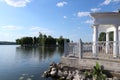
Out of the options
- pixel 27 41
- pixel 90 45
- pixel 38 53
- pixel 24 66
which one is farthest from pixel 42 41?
pixel 90 45

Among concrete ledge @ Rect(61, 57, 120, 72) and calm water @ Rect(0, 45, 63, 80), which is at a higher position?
concrete ledge @ Rect(61, 57, 120, 72)

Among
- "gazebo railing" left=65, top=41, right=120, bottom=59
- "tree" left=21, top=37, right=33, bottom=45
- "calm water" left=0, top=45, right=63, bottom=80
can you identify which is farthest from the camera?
"tree" left=21, top=37, right=33, bottom=45

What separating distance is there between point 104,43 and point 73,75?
9.62 ft

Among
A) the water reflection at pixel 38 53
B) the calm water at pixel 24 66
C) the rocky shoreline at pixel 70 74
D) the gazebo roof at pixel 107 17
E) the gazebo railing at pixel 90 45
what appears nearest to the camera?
the rocky shoreline at pixel 70 74

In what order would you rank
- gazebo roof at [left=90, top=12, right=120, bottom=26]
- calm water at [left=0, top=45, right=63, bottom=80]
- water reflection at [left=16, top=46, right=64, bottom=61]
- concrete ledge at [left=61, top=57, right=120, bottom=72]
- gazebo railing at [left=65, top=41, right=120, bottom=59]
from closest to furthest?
1. concrete ledge at [left=61, top=57, right=120, bottom=72]
2. gazebo railing at [left=65, top=41, right=120, bottom=59]
3. gazebo roof at [left=90, top=12, right=120, bottom=26]
4. calm water at [left=0, top=45, right=63, bottom=80]
5. water reflection at [left=16, top=46, right=64, bottom=61]

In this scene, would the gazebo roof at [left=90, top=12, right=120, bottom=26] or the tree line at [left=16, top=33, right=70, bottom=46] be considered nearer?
the gazebo roof at [left=90, top=12, right=120, bottom=26]

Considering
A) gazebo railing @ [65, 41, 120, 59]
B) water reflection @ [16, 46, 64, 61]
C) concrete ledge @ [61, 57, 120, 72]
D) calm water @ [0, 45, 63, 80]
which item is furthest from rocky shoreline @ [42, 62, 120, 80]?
water reflection @ [16, 46, 64, 61]

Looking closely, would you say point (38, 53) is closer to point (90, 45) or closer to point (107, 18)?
point (90, 45)

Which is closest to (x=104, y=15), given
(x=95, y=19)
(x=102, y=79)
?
(x=95, y=19)

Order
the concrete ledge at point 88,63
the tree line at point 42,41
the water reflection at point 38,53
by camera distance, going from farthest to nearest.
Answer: the tree line at point 42,41 → the water reflection at point 38,53 → the concrete ledge at point 88,63

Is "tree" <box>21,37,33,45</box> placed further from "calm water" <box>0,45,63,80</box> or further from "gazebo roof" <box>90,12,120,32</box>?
"gazebo roof" <box>90,12,120,32</box>

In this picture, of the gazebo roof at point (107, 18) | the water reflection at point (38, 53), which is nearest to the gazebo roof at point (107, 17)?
the gazebo roof at point (107, 18)

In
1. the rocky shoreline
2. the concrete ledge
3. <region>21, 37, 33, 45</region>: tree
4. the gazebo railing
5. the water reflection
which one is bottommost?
the water reflection

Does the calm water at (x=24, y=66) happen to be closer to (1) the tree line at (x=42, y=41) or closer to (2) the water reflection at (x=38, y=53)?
(2) the water reflection at (x=38, y=53)
